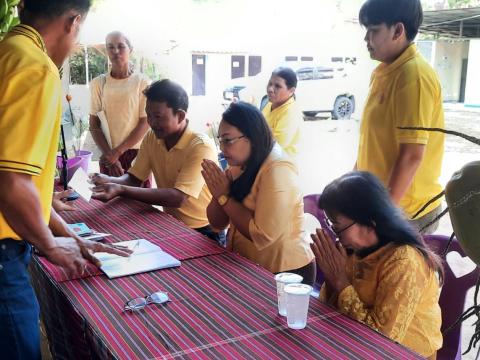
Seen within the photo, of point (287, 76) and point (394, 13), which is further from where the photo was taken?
point (287, 76)

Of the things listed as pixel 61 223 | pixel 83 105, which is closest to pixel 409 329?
pixel 61 223

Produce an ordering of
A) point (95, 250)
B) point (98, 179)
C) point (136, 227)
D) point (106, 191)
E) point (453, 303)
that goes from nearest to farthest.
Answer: point (95, 250), point (453, 303), point (136, 227), point (106, 191), point (98, 179)

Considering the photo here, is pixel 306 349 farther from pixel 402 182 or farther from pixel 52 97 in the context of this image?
pixel 402 182

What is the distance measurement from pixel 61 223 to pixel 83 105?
218 centimetres

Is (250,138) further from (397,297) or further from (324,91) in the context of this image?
(324,91)

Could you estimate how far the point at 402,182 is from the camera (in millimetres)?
1848

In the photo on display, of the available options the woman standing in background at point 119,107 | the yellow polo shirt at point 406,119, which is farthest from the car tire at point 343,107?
the yellow polo shirt at point 406,119

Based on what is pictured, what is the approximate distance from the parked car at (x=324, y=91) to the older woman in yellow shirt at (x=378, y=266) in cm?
295

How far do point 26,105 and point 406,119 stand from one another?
1294 millimetres

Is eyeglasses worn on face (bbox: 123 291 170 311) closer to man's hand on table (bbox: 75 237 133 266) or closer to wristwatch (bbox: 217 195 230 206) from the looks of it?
man's hand on table (bbox: 75 237 133 266)

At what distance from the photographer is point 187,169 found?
2.38m

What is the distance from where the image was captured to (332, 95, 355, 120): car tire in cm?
472

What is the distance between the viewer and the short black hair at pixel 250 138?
1.91 metres

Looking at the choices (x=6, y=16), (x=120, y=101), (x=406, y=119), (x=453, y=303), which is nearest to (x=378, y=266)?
(x=453, y=303)
